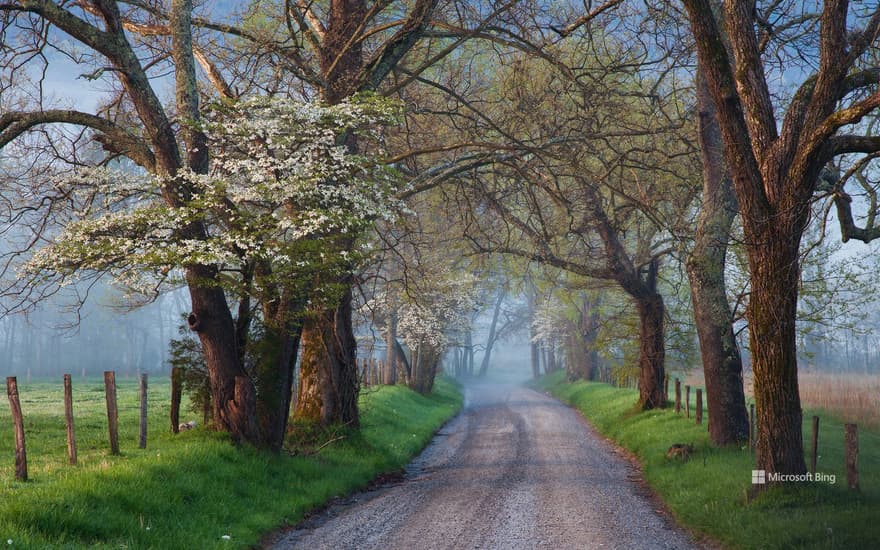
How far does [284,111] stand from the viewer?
12062mm

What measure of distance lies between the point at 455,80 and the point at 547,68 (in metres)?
2.78

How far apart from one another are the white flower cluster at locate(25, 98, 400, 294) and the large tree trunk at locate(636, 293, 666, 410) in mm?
13349

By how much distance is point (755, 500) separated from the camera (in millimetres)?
9719

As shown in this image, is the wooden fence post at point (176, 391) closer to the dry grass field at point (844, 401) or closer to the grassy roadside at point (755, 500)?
the grassy roadside at point (755, 500)

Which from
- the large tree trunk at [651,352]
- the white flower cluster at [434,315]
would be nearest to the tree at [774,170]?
the large tree trunk at [651,352]

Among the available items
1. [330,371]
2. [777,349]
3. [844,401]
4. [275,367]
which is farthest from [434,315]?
[777,349]

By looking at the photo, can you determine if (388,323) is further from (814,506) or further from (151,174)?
(814,506)

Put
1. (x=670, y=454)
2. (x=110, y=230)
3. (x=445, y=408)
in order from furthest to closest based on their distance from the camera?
(x=445, y=408) < (x=670, y=454) < (x=110, y=230)

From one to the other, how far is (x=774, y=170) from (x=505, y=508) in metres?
6.43

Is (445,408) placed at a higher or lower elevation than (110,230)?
lower

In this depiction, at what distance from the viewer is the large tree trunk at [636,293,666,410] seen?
23.1m

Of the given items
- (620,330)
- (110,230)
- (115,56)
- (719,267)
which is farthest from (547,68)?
(110,230)

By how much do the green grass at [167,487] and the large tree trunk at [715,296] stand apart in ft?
24.2

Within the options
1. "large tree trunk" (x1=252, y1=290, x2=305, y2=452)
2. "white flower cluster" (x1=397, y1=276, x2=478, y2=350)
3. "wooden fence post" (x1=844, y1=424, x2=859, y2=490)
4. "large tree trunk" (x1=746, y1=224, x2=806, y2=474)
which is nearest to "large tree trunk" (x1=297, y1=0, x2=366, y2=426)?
"large tree trunk" (x1=252, y1=290, x2=305, y2=452)
